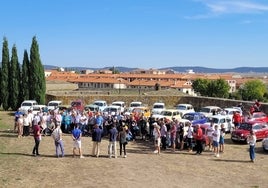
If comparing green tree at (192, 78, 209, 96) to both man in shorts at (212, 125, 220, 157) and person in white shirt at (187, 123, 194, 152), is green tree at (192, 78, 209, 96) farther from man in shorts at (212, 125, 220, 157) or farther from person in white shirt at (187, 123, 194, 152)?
man in shorts at (212, 125, 220, 157)

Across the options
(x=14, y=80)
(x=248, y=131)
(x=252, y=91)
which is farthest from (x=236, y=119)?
(x=252, y=91)

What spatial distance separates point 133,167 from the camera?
59.9 feet

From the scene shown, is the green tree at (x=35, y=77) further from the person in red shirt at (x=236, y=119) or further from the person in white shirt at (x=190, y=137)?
the person in white shirt at (x=190, y=137)

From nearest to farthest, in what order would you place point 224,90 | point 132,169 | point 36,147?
point 132,169
point 36,147
point 224,90

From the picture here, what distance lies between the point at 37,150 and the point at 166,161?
19.3ft

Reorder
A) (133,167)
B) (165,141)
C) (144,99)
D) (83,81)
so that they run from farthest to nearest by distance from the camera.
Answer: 1. (83,81)
2. (144,99)
3. (165,141)
4. (133,167)

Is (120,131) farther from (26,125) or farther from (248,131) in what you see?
(248,131)

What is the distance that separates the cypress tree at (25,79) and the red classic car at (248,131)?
24.5m

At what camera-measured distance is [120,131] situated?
802 inches

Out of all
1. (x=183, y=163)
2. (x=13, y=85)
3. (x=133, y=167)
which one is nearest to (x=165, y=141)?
(x=183, y=163)

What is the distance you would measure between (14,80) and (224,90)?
75.5 meters

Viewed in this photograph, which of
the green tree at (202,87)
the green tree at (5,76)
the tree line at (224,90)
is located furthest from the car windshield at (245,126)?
the green tree at (202,87)

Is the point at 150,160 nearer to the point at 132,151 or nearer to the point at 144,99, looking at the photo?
the point at 132,151

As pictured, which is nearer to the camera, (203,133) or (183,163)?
(183,163)
